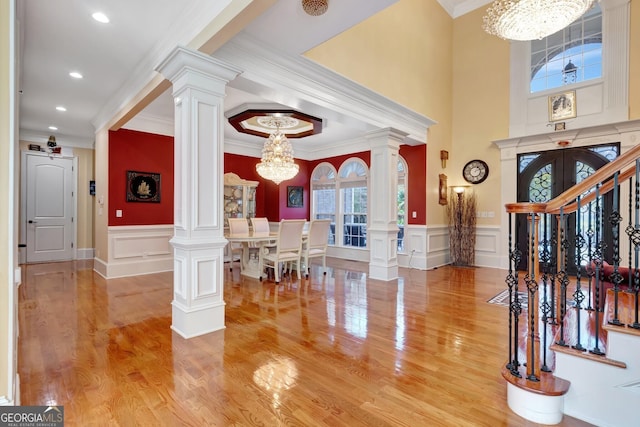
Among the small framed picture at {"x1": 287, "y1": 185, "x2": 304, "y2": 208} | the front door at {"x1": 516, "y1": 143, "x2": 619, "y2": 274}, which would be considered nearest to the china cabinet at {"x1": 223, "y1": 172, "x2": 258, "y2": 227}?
the small framed picture at {"x1": 287, "y1": 185, "x2": 304, "y2": 208}

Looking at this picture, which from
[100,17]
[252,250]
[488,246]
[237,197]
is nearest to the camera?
[100,17]

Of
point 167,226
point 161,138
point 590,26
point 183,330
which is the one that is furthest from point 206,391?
point 590,26

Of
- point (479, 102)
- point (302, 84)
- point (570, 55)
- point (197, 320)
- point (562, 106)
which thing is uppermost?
point (570, 55)

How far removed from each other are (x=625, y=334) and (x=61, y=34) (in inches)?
203

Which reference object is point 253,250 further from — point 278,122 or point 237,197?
point 278,122

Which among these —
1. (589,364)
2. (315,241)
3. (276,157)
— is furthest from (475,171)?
(589,364)

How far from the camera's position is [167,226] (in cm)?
584

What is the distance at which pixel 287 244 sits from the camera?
504cm

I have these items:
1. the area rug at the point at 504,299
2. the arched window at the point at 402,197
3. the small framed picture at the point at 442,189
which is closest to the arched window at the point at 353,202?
the arched window at the point at 402,197

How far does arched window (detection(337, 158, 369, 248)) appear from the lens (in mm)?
7508

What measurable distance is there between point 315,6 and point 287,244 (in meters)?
3.39

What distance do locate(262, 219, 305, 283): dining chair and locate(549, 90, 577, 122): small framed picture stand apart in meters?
5.07

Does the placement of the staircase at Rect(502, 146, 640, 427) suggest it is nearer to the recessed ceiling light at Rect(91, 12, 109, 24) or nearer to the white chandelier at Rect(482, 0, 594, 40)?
the white chandelier at Rect(482, 0, 594, 40)

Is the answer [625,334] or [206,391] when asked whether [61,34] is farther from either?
[625,334]
